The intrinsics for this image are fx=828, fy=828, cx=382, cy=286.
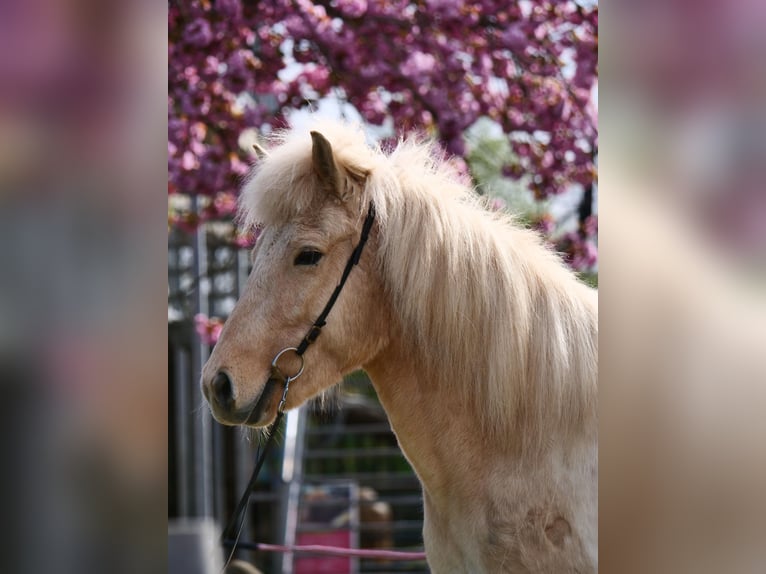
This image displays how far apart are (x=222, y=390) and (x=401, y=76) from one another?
131 inches

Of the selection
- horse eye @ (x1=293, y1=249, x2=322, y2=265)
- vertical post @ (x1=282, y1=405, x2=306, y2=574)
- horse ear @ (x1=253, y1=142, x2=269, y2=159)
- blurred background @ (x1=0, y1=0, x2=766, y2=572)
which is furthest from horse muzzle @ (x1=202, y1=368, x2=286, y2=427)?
vertical post @ (x1=282, y1=405, x2=306, y2=574)

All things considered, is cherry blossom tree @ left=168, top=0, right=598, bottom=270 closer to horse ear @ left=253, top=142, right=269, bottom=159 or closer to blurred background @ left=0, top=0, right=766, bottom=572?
horse ear @ left=253, top=142, right=269, bottom=159

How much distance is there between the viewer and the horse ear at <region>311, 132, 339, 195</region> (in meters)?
2.02

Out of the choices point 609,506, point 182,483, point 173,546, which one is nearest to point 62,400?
point 609,506

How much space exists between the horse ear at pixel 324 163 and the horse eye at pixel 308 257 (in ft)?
0.55

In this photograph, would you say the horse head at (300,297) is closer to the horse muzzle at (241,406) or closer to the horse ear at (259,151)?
the horse muzzle at (241,406)

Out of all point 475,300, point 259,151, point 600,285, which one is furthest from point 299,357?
point 600,285

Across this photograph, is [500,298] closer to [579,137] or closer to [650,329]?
[650,329]

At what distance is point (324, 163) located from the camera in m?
2.04

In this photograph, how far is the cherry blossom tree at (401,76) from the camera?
15.1ft

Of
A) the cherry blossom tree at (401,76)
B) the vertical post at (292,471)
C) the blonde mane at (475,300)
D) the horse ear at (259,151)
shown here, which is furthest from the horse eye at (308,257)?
the vertical post at (292,471)

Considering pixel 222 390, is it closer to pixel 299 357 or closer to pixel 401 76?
pixel 299 357

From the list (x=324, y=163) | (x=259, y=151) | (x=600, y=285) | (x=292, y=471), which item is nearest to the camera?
(x=600, y=285)

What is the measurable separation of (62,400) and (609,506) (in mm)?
473
